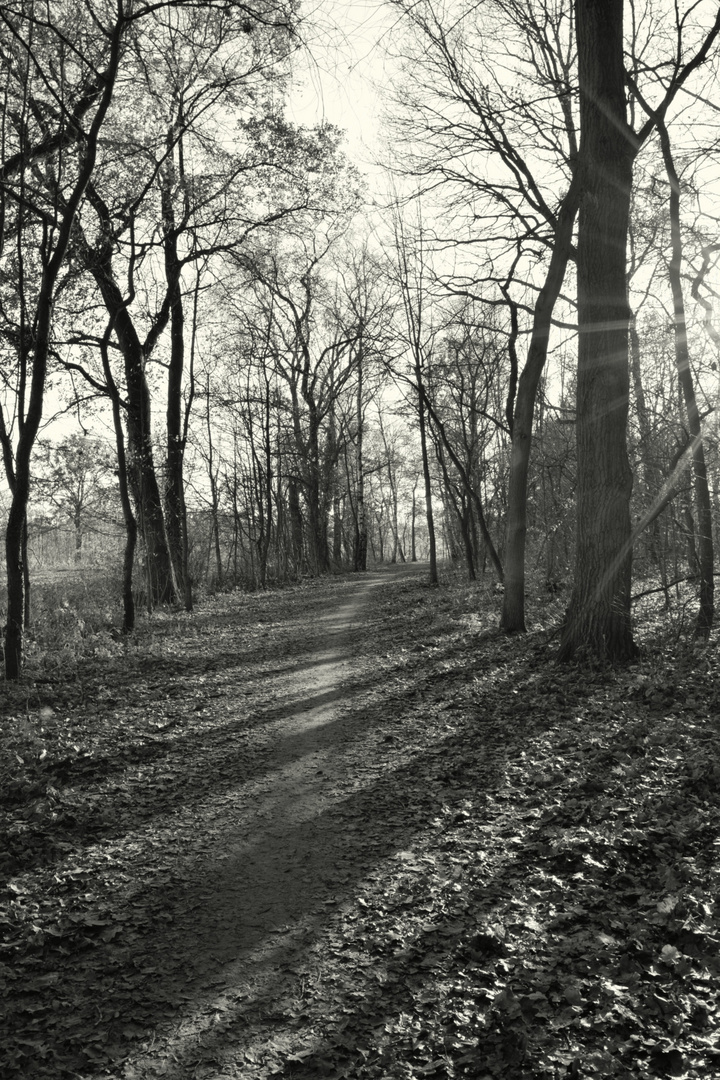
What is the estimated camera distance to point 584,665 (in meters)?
8.65

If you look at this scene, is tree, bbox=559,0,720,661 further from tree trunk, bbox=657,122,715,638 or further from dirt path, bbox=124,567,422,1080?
dirt path, bbox=124,567,422,1080

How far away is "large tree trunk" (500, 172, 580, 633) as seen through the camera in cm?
1085

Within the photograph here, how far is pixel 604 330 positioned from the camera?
856 cm

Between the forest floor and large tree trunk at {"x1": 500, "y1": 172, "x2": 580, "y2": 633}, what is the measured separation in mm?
3522

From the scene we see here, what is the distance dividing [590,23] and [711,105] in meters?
3.42

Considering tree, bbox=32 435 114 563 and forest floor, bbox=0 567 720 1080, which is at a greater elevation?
tree, bbox=32 435 114 563

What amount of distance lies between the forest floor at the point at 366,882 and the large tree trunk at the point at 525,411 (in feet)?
11.6

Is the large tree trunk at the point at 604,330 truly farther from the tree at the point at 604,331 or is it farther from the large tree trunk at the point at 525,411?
the large tree trunk at the point at 525,411

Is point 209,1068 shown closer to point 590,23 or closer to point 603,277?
point 603,277

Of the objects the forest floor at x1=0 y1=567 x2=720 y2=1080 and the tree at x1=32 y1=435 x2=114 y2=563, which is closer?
the forest floor at x1=0 y1=567 x2=720 y2=1080

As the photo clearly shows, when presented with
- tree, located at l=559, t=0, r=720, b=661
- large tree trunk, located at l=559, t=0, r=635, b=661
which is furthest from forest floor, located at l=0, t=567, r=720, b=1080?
large tree trunk, located at l=559, t=0, r=635, b=661

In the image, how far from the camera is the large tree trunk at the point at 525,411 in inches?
427

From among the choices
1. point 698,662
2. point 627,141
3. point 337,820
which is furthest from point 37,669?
point 627,141

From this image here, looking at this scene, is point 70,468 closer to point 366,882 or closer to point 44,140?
point 44,140
